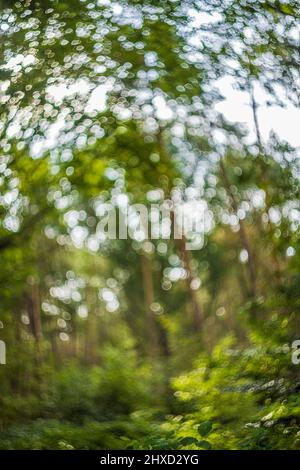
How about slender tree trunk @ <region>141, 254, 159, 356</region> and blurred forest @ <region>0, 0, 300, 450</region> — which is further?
slender tree trunk @ <region>141, 254, 159, 356</region>

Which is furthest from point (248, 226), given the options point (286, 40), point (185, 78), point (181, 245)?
point (286, 40)

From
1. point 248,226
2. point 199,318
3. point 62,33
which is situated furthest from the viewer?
point 199,318

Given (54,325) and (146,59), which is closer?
(146,59)

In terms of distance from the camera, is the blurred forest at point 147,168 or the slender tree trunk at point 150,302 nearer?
the blurred forest at point 147,168

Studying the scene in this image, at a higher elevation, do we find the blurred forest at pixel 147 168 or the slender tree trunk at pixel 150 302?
the blurred forest at pixel 147 168

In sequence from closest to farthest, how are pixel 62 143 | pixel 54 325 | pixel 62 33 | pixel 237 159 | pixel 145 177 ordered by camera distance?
pixel 62 33, pixel 62 143, pixel 237 159, pixel 145 177, pixel 54 325

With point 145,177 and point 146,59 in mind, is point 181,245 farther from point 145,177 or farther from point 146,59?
point 146,59

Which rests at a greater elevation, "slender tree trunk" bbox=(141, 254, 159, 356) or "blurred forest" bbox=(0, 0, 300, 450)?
"blurred forest" bbox=(0, 0, 300, 450)

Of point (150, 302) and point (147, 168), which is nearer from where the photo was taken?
point (147, 168)

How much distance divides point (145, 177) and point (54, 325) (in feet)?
30.5

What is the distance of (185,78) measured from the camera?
5.22 meters

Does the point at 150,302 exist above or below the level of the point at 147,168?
below

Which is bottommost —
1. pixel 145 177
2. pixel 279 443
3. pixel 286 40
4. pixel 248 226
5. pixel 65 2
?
pixel 248 226

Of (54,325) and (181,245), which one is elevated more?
(181,245)
